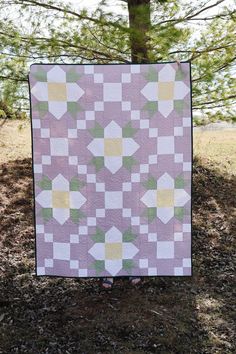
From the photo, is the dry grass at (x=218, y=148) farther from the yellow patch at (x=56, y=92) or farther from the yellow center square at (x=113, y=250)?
the yellow patch at (x=56, y=92)

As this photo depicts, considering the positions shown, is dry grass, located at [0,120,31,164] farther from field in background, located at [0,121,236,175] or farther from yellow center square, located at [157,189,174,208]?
yellow center square, located at [157,189,174,208]

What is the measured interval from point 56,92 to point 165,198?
2.84 feet

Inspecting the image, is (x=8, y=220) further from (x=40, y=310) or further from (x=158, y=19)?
(x=158, y=19)

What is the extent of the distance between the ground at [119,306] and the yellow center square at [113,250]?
0.33 meters

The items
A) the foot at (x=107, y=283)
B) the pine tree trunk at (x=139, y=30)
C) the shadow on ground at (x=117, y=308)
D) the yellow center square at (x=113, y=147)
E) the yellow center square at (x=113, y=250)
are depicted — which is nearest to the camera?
the shadow on ground at (x=117, y=308)

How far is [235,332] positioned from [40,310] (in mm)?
1148

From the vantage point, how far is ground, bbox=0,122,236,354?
249 cm

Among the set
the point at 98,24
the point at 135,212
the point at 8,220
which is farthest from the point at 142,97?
the point at 8,220

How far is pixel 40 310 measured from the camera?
2809 mm

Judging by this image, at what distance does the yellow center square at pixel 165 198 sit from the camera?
8.80 ft

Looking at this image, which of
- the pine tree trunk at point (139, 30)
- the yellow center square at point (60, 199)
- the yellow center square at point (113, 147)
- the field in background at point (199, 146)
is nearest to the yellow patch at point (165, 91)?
the yellow center square at point (113, 147)

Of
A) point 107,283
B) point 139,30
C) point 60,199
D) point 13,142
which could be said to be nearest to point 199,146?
point 13,142

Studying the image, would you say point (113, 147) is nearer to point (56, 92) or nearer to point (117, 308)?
point (56, 92)

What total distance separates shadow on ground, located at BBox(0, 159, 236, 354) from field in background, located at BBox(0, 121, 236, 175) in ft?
5.84
